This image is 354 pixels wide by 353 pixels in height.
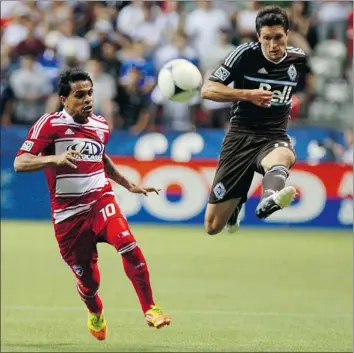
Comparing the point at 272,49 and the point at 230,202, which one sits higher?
the point at 272,49

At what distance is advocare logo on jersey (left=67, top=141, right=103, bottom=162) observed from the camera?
26.3 feet

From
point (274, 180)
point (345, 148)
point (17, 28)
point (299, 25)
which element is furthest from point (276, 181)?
point (17, 28)

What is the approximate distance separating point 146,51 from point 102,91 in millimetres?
1151

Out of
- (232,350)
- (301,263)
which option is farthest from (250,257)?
(232,350)

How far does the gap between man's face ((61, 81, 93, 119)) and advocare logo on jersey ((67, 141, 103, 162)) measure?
0.78ft

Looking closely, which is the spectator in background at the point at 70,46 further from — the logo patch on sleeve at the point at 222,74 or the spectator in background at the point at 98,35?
the logo patch on sleeve at the point at 222,74

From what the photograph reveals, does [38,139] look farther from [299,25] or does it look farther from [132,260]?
[299,25]

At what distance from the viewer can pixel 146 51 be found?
17.9 meters

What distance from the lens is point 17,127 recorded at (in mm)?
17000

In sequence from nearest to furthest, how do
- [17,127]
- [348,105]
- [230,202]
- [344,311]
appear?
1. [230,202]
2. [344,311]
3. [17,127]
4. [348,105]

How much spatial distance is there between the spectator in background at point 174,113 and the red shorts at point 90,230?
30.5ft

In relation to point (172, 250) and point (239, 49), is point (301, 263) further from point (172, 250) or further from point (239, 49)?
point (239, 49)

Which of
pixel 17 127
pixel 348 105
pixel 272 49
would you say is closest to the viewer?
pixel 272 49

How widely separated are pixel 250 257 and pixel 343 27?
5.83 metres
